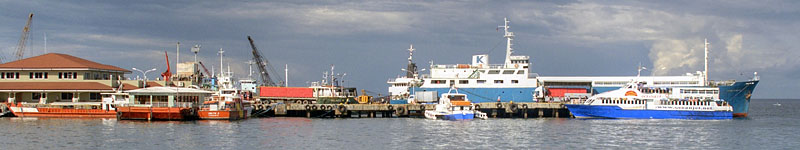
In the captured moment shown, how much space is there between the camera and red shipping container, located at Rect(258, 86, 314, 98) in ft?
315

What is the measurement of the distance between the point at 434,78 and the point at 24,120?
4273 centimetres

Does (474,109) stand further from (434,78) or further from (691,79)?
(691,79)

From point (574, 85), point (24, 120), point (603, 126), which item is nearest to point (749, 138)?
point (603, 126)

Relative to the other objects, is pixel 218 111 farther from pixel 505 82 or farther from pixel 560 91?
pixel 560 91

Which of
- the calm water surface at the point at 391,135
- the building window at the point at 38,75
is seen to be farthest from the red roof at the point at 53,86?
the calm water surface at the point at 391,135

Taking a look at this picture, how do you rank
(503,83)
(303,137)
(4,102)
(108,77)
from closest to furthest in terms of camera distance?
(303,137)
(4,102)
(108,77)
(503,83)

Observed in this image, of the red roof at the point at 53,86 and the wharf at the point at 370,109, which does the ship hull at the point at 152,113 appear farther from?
the wharf at the point at 370,109

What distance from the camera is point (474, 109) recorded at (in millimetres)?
80000

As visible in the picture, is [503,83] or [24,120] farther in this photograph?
[503,83]

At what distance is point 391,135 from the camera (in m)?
55.8

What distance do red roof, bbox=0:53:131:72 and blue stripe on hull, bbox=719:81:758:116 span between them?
6125 cm

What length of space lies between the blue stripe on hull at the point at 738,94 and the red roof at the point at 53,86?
59.2m

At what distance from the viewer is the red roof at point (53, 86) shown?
255 feet

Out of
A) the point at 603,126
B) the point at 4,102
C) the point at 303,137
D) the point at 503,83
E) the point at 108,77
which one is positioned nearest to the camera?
the point at 303,137
